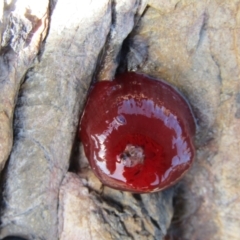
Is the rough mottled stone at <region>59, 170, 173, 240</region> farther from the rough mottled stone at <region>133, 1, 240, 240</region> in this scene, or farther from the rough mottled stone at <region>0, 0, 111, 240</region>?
the rough mottled stone at <region>133, 1, 240, 240</region>

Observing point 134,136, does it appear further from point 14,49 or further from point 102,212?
point 14,49

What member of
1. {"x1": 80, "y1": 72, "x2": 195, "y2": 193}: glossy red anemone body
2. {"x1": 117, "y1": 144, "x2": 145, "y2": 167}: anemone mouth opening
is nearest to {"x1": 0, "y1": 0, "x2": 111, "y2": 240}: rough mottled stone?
{"x1": 80, "y1": 72, "x2": 195, "y2": 193}: glossy red anemone body

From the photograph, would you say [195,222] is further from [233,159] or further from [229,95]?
[229,95]

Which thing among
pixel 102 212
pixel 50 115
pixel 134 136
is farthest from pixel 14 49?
pixel 102 212

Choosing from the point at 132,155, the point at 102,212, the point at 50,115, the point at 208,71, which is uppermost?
the point at 208,71

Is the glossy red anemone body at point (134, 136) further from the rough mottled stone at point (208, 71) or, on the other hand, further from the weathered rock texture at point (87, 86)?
the rough mottled stone at point (208, 71)

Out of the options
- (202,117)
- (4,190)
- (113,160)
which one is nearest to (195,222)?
(202,117)

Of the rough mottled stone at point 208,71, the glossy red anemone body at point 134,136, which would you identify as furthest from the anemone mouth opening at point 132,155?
the rough mottled stone at point 208,71
